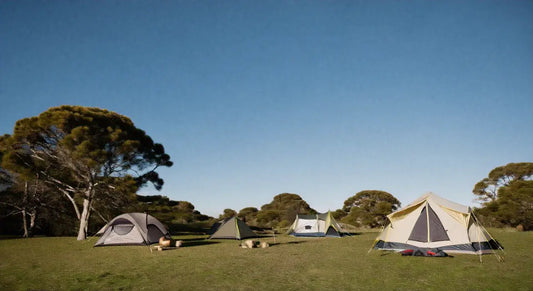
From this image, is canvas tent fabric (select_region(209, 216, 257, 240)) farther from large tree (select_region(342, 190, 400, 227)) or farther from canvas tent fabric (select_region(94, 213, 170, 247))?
large tree (select_region(342, 190, 400, 227))

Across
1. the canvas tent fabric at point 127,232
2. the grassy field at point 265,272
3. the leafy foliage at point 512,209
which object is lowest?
the grassy field at point 265,272

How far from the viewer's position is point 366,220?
98.8 feet

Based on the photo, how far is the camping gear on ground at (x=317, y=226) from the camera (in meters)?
19.1

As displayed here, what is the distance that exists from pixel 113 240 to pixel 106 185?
631 cm

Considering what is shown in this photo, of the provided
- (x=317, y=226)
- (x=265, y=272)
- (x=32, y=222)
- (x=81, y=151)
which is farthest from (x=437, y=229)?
(x=32, y=222)

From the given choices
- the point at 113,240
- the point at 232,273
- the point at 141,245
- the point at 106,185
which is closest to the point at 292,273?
the point at 232,273

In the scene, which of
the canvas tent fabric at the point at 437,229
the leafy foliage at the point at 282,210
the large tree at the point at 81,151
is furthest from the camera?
the leafy foliage at the point at 282,210

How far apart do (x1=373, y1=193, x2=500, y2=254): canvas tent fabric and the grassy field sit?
66 centimetres

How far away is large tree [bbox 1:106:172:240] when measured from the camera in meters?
16.4

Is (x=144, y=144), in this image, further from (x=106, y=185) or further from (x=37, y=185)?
(x=37, y=185)

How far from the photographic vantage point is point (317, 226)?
64.0 ft

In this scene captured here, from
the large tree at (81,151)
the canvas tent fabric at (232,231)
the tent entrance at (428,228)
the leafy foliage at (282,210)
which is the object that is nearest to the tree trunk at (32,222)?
the large tree at (81,151)

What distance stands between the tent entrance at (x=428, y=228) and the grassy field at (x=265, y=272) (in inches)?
39.2

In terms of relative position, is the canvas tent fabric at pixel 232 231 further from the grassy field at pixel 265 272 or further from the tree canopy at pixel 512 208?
the tree canopy at pixel 512 208
